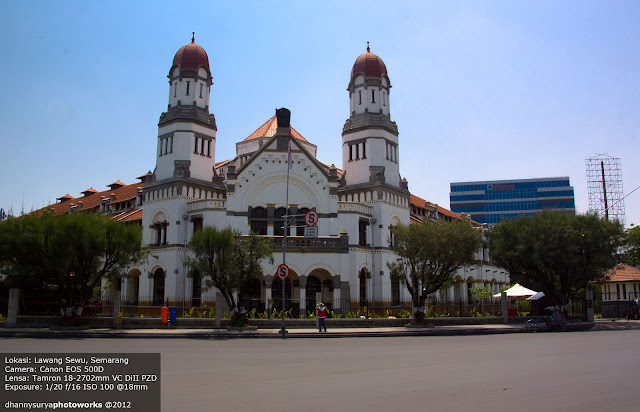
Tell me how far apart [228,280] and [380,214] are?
63.6 ft

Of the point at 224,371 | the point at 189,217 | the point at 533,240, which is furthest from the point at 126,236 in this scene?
the point at 533,240

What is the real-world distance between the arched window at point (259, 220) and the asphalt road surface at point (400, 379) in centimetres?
2513

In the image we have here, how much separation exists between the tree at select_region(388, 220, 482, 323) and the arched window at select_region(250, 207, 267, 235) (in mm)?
13074

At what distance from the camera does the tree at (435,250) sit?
3525cm

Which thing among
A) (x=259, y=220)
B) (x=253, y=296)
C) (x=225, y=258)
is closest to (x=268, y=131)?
(x=259, y=220)

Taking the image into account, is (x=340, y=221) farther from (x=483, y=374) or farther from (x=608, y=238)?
(x=483, y=374)

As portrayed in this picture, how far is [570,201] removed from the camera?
131 m

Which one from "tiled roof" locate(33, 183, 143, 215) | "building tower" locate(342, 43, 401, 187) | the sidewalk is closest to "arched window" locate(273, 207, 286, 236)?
"building tower" locate(342, 43, 401, 187)

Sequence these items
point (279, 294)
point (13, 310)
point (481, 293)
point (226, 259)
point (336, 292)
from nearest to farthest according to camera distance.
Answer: point (226, 259)
point (13, 310)
point (336, 292)
point (279, 294)
point (481, 293)

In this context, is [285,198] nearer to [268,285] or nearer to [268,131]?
[268,285]

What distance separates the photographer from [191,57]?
49.3 meters

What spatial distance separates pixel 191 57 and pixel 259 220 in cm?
1722

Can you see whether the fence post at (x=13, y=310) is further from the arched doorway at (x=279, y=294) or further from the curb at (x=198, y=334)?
the arched doorway at (x=279, y=294)

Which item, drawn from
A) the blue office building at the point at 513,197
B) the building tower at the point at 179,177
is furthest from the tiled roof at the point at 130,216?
the blue office building at the point at 513,197
